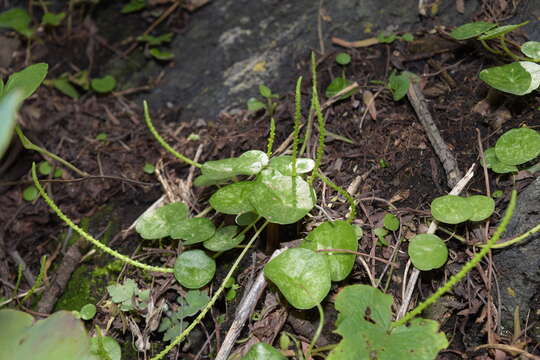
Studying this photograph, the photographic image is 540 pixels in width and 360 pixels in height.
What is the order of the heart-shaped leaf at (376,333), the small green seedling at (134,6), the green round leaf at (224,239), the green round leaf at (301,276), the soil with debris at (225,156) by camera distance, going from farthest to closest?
1. the small green seedling at (134,6)
2. the green round leaf at (224,239)
3. the soil with debris at (225,156)
4. the green round leaf at (301,276)
5. the heart-shaped leaf at (376,333)

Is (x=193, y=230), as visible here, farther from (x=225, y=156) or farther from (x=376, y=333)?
(x=376, y=333)

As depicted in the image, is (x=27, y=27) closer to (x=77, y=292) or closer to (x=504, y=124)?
(x=77, y=292)

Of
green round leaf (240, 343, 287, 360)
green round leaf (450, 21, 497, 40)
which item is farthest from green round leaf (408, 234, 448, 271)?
green round leaf (450, 21, 497, 40)

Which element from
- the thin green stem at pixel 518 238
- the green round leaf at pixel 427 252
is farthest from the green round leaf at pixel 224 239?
the thin green stem at pixel 518 238

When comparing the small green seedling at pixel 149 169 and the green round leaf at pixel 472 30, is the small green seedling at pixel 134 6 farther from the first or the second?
the green round leaf at pixel 472 30

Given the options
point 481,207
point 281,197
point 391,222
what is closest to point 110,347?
point 281,197

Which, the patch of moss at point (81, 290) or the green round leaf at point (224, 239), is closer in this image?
the green round leaf at point (224, 239)
